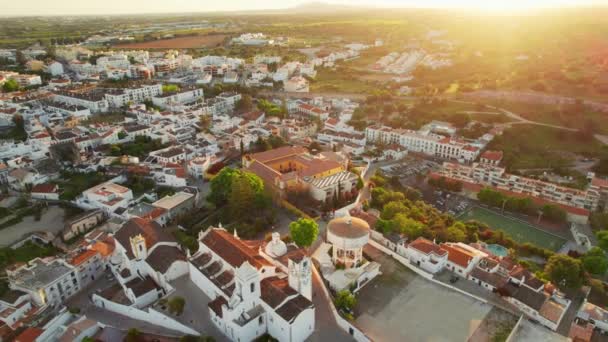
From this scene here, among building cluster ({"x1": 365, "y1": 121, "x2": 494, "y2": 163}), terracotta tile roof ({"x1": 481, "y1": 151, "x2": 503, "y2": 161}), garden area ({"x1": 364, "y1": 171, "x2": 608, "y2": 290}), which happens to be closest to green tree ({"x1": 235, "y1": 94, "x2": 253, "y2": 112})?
building cluster ({"x1": 365, "y1": 121, "x2": 494, "y2": 163})

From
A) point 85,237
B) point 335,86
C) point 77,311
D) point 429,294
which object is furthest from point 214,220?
point 335,86

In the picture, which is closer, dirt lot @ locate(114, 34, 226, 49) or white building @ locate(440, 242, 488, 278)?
white building @ locate(440, 242, 488, 278)

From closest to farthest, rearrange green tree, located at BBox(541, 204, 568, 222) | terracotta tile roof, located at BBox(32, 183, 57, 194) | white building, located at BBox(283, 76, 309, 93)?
green tree, located at BBox(541, 204, 568, 222) → terracotta tile roof, located at BBox(32, 183, 57, 194) → white building, located at BBox(283, 76, 309, 93)

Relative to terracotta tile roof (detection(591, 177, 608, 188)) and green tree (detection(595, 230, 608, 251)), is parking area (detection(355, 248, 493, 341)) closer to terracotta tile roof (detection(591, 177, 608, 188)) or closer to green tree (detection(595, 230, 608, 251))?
green tree (detection(595, 230, 608, 251))

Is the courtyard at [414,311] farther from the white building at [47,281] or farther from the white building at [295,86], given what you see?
the white building at [295,86]

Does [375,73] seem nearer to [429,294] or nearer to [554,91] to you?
[554,91]

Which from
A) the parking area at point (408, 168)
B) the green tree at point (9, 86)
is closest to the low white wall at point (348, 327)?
the parking area at point (408, 168)

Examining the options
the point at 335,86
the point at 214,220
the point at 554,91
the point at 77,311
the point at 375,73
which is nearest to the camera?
the point at 77,311
